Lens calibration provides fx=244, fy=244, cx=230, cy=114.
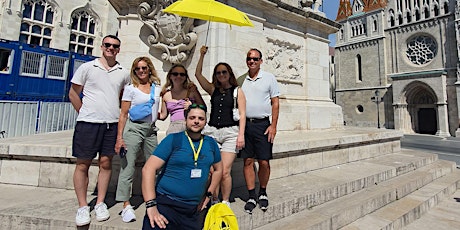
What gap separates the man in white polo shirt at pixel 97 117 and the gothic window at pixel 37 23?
23.1m

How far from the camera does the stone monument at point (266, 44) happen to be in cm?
480

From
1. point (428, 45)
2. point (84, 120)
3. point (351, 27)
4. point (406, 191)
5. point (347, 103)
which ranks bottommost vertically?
point (406, 191)

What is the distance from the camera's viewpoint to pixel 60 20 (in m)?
20.9

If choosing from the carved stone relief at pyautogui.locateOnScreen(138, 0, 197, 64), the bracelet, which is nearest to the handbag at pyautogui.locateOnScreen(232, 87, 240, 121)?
the bracelet

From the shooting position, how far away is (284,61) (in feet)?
19.5

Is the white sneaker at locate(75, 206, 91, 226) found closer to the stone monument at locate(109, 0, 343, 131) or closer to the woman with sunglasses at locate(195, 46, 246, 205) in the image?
the woman with sunglasses at locate(195, 46, 246, 205)

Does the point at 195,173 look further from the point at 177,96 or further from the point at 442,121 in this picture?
the point at 442,121

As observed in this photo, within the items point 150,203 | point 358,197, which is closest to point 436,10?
point 358,197

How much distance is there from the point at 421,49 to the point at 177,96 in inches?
1542

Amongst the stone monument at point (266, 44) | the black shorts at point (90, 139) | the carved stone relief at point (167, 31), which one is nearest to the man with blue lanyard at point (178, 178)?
the black shorts at point (90, 139)

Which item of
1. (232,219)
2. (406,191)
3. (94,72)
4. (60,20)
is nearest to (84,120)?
(94,72)

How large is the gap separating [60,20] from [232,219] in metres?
25.7

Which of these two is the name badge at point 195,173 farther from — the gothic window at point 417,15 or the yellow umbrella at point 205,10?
the gothic window at point 417,15

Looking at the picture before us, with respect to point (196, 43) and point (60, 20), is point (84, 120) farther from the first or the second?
A: point (60, 20)
